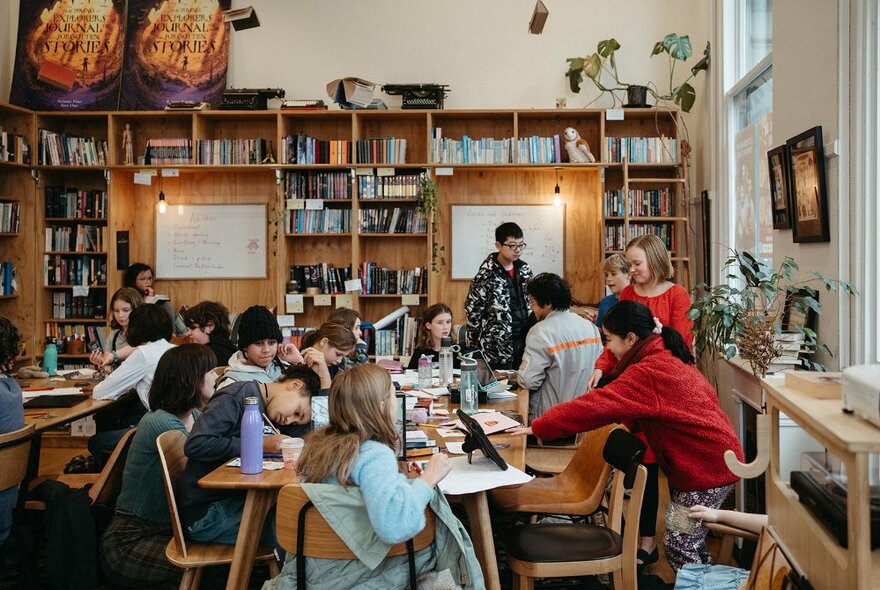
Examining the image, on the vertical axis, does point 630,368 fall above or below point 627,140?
below

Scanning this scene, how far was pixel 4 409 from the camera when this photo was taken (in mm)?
3338

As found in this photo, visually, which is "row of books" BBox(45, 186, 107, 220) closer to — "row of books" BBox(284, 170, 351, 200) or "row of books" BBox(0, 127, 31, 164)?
"row of books" BBox(0, 127, 31, 164)

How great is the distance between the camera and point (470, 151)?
7.00 m

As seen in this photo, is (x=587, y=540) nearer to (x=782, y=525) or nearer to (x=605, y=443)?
(x=605, y=443)

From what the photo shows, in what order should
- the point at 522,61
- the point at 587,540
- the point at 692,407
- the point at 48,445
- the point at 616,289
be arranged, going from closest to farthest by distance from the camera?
the point at 587,540, the point at 692,407, the point at 616,289, the point at 48,445, the point at 522,61

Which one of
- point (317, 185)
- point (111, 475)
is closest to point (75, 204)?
point (317, 185)

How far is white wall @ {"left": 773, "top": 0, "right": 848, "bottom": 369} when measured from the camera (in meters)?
3.70

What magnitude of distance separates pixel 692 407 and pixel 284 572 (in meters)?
Answer: 1.76

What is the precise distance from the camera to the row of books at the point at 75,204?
7336 millimetres

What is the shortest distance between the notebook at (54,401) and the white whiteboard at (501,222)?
3.69 metres

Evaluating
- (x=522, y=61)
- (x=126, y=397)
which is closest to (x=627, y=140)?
(x=522, y=61)

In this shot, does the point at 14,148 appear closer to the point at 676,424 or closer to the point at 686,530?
the point at 676,424

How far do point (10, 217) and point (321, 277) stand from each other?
283cm

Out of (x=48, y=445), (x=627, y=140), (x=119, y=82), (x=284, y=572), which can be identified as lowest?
(x=48, y=445)
